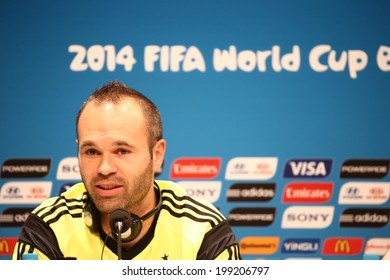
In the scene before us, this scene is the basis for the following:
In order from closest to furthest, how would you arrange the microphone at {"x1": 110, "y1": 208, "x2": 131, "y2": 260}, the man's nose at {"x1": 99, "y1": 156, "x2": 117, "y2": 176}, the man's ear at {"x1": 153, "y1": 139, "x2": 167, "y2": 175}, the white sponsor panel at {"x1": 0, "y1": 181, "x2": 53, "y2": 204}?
the microphone at {"x1": 110, "y1": 208, "x2": 131, "y2": 260} → the man's nose at {"x1": 99, "y1": 156, "x2": 117, "y2": 176} → the man's ear at {"x1": 153, "y1": 139, "x2": 167, "y2": 175} → the white sponsor panel at {"x1": 0, "y1": 181, "x2": 53, "y2": 204}

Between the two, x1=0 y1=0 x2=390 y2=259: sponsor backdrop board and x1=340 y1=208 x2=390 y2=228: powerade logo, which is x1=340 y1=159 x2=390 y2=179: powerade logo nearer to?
x1=0 y1=0 x2=390 y2=259: sponsor backdrop board

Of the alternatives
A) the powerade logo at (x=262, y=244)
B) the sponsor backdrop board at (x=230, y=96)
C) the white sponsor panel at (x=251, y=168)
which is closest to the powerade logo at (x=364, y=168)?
the sponsor backdrop board at (x=230, y=96)

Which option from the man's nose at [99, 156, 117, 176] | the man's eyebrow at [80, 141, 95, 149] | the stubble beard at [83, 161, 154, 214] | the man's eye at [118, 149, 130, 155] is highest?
the man's eyebrow at [80, 141, 95, 149]

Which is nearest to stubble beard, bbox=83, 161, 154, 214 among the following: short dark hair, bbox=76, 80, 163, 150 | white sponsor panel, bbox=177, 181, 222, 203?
short dark hair, bbox=76, 80, 163, 150

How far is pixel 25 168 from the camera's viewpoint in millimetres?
4879

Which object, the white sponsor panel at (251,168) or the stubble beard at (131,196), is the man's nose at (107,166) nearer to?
the stubble beard at (131,196)

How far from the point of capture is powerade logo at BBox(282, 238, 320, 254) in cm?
491

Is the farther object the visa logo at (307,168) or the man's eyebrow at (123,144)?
the visa logo at (307,168)

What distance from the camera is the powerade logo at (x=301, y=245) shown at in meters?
4.91

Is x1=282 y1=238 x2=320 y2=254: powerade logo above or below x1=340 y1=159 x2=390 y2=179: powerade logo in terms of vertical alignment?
below

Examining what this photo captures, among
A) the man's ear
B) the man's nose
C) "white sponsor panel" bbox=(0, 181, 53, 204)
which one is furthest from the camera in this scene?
"white sponsor panel" bbox=(0, 181, 53, 204)

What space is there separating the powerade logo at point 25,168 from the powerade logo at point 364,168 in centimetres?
184

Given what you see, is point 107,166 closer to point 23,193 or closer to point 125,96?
point 125,96
